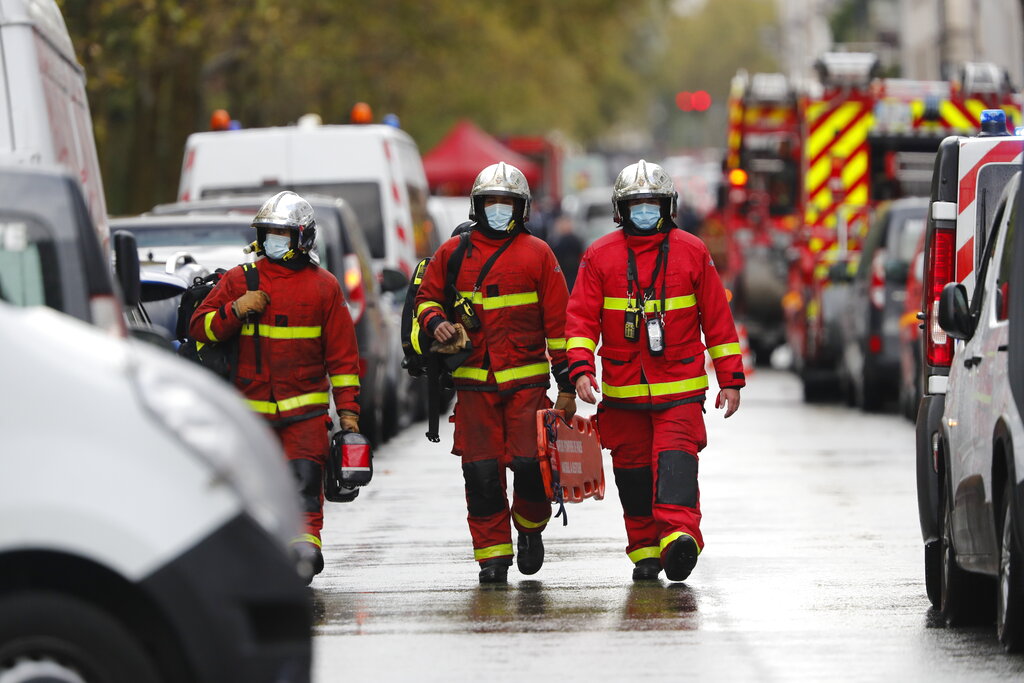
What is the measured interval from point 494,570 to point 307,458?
94 cm

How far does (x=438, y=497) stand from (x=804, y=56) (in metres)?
81.0

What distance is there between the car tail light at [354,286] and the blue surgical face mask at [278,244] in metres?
5.51

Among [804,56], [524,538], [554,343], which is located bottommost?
[804,56]

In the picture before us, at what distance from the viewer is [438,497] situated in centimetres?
1409

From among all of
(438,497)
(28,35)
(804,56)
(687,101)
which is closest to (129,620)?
(28,35)

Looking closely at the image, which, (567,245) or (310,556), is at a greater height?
(310,556)

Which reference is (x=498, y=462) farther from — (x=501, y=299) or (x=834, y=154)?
(x=834, y=154)

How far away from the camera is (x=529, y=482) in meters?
10.4

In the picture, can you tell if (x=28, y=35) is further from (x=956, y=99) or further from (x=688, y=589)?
(x=956, y=99)

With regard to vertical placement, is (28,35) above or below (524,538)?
above

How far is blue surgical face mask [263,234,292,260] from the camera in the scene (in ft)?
33.0

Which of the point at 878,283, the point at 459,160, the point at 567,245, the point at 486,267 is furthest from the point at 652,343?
the point at 459,160

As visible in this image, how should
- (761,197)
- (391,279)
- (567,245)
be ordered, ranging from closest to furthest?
1. (391,279)
2. (761,197)
3. (567,245)

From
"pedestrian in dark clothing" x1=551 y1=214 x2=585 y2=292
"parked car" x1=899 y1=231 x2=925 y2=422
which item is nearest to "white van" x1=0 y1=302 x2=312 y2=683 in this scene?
"parked car" x1=899 y1=231 x2=925 y2=422
